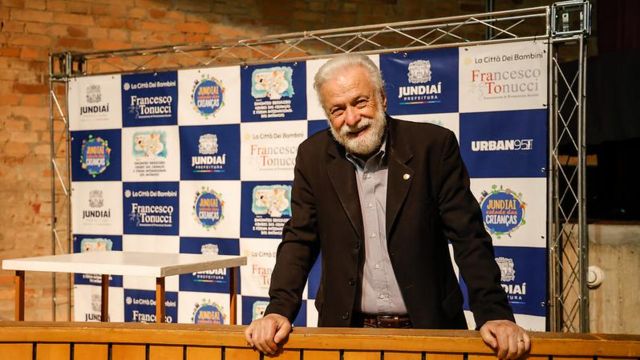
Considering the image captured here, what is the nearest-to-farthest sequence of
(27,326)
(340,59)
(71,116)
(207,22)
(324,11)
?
(27,326) → (340,59) → (71,116) → (207,22) → (324,11)

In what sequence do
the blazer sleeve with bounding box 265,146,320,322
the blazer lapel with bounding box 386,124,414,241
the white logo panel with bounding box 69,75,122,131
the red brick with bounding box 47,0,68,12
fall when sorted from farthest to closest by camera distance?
the red brick with bounding box 47,0,68,12 → the white logo panel with bounding box 69,75,122,131 → the blazer lapel with bounding box 386,124,414,241 → the blazer sleeve with bounding box 265,146,320,322

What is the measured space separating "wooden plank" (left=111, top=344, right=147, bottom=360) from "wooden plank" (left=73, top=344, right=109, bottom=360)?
0.07ft

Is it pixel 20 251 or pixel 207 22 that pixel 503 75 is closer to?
pixel 207 22

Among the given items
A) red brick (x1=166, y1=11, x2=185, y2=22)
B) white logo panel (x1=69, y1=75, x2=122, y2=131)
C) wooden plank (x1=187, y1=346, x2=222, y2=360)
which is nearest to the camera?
wooden plank (x1=187, y1=346, x2=222, y2=360)

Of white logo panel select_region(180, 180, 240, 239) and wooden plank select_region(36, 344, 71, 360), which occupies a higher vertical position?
white logo panel select_region(180, 180, 240, 239)

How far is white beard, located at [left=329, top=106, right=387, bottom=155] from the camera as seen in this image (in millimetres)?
2014

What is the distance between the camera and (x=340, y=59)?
205 cm

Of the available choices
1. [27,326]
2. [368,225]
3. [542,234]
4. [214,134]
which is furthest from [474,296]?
[214,134]

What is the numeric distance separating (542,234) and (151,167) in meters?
2.56

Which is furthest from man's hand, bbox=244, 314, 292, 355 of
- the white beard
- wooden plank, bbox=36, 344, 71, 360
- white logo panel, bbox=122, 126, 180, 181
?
white logo panel, bbox=122, 126, 180, 181

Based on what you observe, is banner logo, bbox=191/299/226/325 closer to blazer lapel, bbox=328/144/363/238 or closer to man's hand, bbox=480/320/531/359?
blazer lapel, bbox=328/144/363/238

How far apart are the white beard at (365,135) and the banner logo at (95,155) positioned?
337 centimetres

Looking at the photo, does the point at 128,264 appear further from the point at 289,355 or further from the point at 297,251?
the point at 289,355

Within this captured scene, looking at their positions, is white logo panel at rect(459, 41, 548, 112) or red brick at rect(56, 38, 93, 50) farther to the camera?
red brick at rect(56, 38, 93, 50)
